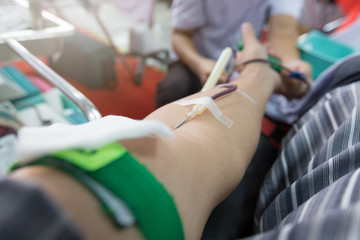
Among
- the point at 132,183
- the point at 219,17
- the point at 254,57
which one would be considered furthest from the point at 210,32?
the point at 132,183

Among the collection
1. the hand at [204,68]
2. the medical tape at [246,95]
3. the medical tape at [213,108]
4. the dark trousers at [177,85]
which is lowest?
the dark trousers at [177,85]

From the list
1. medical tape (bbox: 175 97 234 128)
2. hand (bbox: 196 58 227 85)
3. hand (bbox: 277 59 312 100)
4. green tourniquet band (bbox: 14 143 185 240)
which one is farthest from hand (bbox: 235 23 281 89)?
green tourniquet band (bbox: 14 143 185 240)

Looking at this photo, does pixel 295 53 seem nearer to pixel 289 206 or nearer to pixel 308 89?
pixel 308 89

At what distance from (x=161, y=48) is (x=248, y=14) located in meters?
1.22

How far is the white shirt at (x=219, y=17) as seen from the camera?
113 cm

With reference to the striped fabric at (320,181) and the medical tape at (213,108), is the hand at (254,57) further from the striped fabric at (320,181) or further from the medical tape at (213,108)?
the medical tape at (213,108)

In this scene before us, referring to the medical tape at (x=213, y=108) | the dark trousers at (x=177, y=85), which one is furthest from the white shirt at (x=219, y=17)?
the medical tape at (x=213, y=108)

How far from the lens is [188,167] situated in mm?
355

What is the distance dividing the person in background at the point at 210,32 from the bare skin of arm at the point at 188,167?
515mm

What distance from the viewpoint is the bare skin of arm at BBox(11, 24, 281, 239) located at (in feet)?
0.72

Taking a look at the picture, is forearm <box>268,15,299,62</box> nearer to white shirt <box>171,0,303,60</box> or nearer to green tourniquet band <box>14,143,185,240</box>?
white shirt <box>171,0,303,60</box>

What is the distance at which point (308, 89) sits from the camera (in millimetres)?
882

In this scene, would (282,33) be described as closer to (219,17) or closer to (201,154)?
(219,17)

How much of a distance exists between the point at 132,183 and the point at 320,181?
33cm
